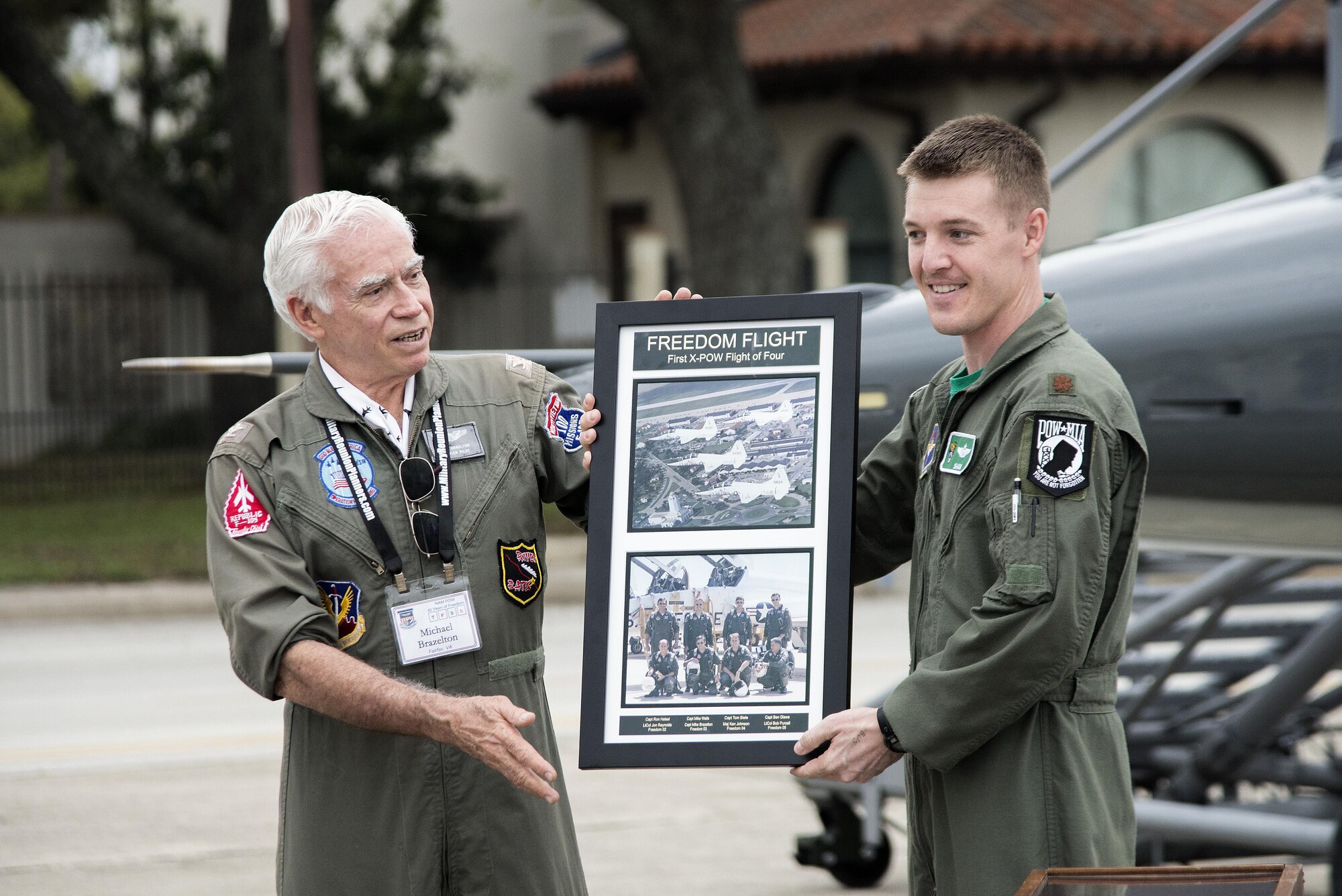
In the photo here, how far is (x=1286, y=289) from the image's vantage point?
154 inches

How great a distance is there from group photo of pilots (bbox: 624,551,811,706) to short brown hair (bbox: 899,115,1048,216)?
71cm

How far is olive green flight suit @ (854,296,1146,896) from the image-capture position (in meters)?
2.47

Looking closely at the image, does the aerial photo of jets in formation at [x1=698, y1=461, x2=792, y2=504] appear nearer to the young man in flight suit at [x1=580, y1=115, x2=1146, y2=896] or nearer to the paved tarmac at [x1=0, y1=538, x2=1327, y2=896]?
the young man in flight suit at [x1=580, y1=115, x2=1146, y2=896]

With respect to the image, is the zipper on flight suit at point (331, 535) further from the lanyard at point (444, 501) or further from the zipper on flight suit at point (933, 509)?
the zipper on flight suit at point (933, 509)

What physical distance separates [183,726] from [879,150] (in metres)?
13.3

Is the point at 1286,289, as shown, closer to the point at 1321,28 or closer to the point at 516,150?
the point at 1321,28

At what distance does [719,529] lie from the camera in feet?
9.50

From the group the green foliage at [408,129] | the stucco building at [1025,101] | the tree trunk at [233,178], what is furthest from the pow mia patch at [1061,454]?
the green foliage at [408,129]

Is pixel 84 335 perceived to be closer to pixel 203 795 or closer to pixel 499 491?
pixel 203 795

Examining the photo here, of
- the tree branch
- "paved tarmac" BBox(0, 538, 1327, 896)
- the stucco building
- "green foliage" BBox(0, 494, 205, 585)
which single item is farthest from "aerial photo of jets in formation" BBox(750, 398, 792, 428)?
the tree branch

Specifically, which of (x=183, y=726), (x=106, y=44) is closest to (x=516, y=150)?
(x=106, y=44)

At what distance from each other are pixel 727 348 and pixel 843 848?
2887 mm

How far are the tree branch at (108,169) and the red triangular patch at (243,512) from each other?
1462 cm

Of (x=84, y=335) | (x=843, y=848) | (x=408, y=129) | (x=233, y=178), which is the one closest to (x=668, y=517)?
(x=843, y=848)
